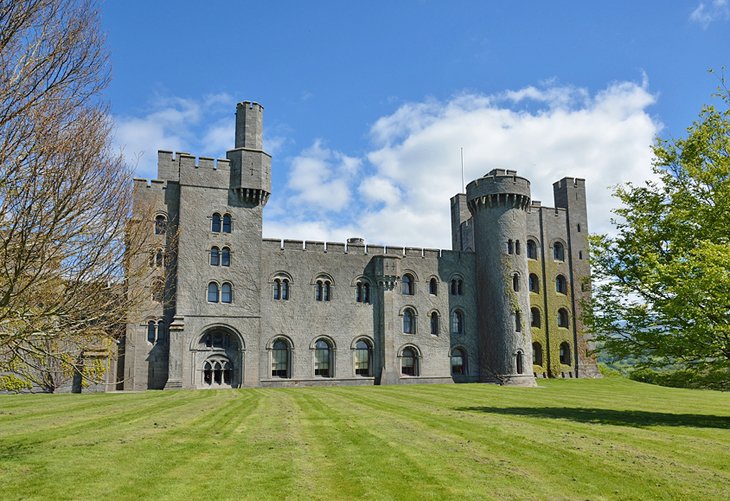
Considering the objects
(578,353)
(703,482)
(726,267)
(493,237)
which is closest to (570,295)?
(578,353)

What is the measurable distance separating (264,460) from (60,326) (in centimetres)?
479

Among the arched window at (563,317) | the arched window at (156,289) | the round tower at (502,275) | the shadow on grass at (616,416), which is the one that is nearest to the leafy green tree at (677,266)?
the shadow on grass at (616,416)

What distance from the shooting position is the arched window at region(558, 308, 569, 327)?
160ft

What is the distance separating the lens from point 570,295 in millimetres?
49125

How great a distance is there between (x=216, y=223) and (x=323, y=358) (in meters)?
11.4

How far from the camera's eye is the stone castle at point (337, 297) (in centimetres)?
3800

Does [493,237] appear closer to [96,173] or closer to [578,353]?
[578,353]

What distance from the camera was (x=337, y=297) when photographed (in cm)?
4206

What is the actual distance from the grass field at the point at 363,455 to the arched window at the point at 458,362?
81.2ft

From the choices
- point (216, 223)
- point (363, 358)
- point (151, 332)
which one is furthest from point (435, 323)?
point (151, 332)

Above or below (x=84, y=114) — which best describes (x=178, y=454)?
below

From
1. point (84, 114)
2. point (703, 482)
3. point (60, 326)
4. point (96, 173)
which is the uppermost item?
point (84, 114)

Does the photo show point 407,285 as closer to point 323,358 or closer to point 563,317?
point 323,358

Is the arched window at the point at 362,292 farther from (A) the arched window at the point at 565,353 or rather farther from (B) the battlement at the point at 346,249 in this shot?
(A) the arched window at the point at 565,353
